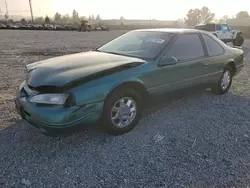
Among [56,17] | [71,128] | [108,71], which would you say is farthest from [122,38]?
[56,17]

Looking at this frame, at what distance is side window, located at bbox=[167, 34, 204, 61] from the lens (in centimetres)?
386

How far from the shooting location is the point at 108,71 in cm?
305

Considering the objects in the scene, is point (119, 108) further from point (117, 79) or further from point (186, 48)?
point (186, 48)

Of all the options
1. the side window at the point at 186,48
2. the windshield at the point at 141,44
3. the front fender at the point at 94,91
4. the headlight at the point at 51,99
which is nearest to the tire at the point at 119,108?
the front fender at the point at 94,91

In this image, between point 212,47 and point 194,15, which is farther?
point 194,15

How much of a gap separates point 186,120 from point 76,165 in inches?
80.9

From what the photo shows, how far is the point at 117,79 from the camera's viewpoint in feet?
10.1

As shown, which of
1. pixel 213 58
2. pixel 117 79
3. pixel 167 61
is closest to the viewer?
pixel 117 79

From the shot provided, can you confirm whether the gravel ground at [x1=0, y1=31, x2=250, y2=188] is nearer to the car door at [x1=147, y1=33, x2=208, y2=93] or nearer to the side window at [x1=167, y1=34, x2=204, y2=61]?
the car door at [x1=147, y1=33, x2=208, y2=93]

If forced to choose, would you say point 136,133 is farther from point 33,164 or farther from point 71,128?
point 33,164

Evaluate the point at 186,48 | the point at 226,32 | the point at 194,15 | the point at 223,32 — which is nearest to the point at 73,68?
the point at 186,48

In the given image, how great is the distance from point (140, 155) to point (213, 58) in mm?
2734

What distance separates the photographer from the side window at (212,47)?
4.58 m

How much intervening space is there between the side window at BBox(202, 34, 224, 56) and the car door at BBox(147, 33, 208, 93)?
0.20 metres
